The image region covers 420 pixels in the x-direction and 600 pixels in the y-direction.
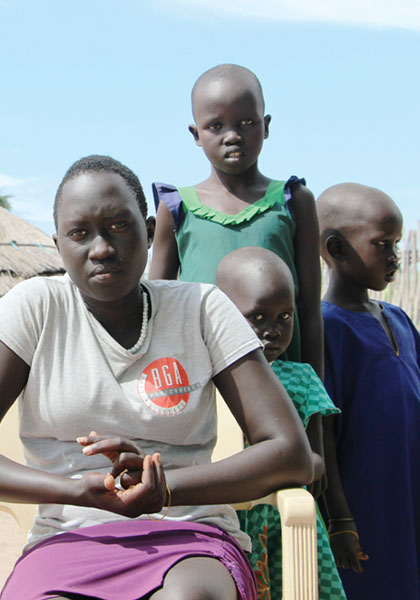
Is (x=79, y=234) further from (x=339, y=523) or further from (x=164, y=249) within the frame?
(x=339, y=523)

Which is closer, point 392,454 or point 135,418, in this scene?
point 135,418

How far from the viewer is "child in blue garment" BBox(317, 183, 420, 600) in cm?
297

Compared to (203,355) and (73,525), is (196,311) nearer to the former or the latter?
(203,355)

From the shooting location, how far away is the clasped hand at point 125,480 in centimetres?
166

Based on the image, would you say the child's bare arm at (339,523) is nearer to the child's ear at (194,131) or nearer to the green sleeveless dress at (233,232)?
the green sleeveless dress at (233,232)

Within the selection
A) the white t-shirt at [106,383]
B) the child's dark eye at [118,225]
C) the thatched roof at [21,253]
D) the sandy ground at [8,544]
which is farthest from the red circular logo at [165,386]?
the thatched roof at [21,253]

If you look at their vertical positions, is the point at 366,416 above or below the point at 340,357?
below

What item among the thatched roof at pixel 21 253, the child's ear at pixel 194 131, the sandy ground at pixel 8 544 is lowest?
the sandy ground at pixel 8 544

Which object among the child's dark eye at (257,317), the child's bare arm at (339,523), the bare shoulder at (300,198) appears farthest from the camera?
the bare shoulder at (300,198)

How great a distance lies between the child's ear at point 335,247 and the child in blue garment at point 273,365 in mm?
566

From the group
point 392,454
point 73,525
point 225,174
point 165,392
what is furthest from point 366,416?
point 73,525

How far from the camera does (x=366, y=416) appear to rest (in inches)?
119

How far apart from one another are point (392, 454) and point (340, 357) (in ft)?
1.35

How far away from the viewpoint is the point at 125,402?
6.23 ft
